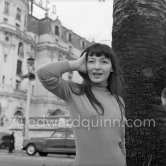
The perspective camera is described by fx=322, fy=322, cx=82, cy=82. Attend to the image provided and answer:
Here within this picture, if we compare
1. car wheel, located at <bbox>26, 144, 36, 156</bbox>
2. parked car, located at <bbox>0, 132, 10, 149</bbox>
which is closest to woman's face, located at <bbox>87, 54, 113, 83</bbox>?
car wheel, located at <bbox>26, 144, 36, 156</bbox>

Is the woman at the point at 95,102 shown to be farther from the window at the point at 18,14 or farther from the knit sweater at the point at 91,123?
the window at the point at 18,14

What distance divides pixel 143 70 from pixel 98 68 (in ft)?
5.37

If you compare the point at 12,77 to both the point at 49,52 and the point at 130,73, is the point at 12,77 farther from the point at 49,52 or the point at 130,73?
the point at 130,73

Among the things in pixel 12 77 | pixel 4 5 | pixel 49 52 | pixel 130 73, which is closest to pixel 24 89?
pixel 12 77

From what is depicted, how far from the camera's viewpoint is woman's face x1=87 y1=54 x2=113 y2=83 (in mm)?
2301

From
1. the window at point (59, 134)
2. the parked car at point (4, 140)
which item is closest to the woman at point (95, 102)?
the window at point (59, 134)

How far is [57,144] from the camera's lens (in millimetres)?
15578

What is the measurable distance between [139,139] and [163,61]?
1.02m

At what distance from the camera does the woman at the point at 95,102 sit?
83.6 inches

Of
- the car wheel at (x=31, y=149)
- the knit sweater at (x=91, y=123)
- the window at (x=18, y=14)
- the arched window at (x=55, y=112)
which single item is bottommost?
the car wheel at (x=31, y=149)

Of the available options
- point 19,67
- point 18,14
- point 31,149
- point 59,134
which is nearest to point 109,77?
point 59,134

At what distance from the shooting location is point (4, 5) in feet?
143

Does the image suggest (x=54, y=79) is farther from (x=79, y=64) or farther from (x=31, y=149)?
(x=31, y=149)

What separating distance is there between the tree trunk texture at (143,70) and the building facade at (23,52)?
3248 cm
